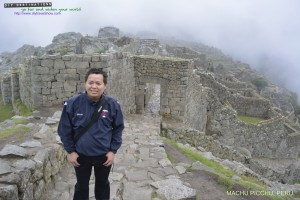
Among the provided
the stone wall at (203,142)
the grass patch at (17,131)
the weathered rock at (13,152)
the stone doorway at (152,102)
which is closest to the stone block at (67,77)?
the stone wall at (203,142)

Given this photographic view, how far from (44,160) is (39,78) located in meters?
6.59

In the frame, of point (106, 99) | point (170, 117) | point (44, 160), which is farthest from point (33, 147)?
point (170, 117)

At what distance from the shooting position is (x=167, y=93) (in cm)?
1530

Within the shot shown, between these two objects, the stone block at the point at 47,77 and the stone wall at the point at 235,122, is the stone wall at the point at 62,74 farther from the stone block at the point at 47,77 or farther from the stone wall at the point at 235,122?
the stone wall at the point at 235,122

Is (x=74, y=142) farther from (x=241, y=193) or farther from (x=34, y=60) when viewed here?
(x=34, y=60)

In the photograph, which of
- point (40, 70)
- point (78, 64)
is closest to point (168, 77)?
point (78, 64)

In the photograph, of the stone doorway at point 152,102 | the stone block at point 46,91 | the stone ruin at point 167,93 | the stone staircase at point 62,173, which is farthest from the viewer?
the stone doorway at point 152,102

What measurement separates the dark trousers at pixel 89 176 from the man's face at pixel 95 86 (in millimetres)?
838

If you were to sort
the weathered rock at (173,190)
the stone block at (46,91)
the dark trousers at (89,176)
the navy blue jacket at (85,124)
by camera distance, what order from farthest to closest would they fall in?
the stone block at (46,91) < the weathered rock at (173,190) < the dark trousers at (89,176) < the navy blue jacket at (85,124)

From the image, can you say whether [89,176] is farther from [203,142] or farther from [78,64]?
[203,142]

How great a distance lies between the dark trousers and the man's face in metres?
0.84

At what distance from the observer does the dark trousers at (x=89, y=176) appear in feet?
16.2

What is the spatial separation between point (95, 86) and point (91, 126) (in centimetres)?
54

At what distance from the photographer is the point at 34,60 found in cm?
1193
